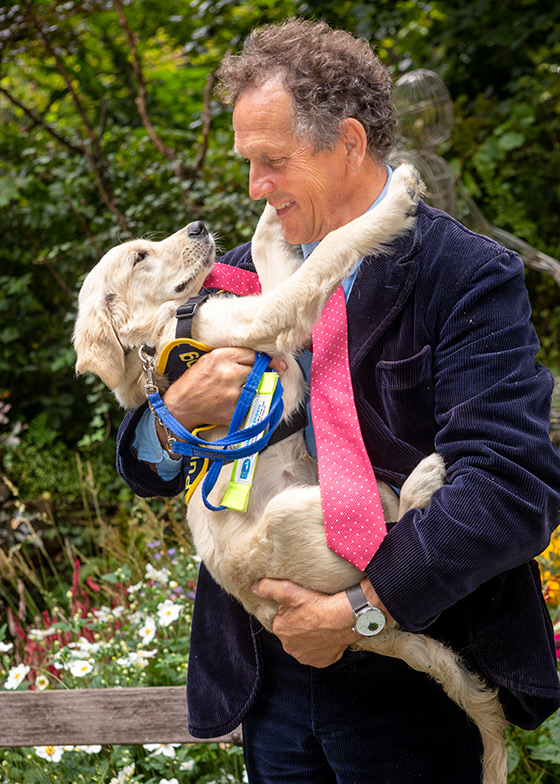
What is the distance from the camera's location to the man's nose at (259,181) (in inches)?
74.8

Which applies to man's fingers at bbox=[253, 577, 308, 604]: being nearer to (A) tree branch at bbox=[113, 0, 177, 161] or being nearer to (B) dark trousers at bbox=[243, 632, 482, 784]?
(B) dark trousers at bbox=[243, 632, 482, 784]

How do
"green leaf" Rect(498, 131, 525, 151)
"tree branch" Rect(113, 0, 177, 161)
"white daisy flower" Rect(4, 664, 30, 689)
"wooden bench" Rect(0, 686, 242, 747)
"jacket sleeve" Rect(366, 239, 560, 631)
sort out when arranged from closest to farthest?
1. "jacket sleeve" Rect(366, 239, 560, 631)
2. "wooden bench" Rect(0, 686, 242, 747)
3. "white daisy flower" Rect(4, 664, 30, 689)
4. "tree branch" Rect(113, 0, 177, 161)
5. "green leaf" Rect(498, 131, 525, 151)

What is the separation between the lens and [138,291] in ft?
8.20

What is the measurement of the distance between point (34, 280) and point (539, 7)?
4719 millimetres

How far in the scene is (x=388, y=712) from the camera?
171 cm

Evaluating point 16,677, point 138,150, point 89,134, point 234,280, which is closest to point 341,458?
point 234,280

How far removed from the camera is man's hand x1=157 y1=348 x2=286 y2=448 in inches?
77.6

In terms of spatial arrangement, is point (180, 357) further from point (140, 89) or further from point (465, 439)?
point (140, 89)

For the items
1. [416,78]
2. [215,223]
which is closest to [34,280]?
[215,223]

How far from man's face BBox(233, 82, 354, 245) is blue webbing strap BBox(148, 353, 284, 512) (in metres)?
0.45

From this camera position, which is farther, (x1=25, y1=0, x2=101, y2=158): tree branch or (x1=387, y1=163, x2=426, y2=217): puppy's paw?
(x1=25, y1=0, x2=101, y2=158): tree branch

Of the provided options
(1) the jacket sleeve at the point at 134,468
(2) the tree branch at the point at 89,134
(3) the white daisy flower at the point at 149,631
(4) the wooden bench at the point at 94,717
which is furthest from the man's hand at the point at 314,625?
(2) the tree branch at the point at 89,134

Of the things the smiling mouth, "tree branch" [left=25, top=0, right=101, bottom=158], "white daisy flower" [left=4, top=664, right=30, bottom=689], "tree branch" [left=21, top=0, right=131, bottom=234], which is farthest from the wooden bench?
"tree branch" [left=25, top=0, right=101, bottom=158]

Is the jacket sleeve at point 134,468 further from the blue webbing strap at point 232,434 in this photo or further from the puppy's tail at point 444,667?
the puppy's tail at point 444,667
